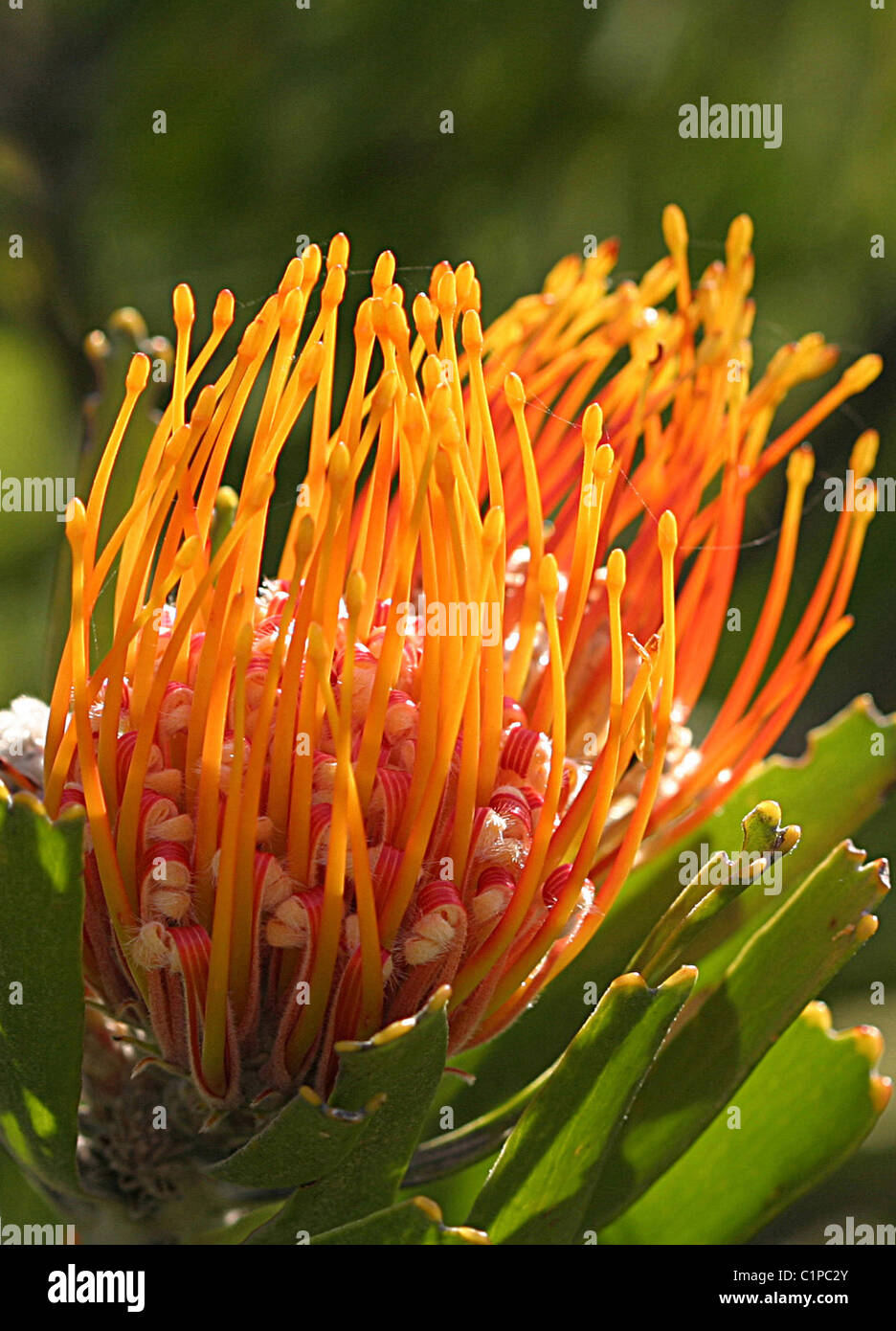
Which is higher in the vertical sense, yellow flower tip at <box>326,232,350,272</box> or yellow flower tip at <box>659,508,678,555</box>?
yellow flower tip at <box>326,232,350,272</box>

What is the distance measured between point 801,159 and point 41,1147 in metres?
1.04

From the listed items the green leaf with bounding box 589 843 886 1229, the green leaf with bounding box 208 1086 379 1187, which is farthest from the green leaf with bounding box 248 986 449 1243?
the green leaf with bounding box 589 843 886 1229

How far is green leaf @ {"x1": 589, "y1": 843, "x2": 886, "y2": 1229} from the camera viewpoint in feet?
1.78

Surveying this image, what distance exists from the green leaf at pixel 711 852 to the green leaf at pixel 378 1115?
0.22m

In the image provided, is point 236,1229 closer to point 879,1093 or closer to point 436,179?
point 879,1093

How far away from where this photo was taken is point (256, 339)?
0.51 metres

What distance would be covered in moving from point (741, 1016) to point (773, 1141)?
9 cm

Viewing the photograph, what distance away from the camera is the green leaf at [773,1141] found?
596mm

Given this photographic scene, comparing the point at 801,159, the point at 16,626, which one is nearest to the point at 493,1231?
the point at 16,626

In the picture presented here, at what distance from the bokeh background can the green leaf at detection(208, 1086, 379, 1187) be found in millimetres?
595

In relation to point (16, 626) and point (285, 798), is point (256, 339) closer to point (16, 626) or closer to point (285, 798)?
point (285, 798)

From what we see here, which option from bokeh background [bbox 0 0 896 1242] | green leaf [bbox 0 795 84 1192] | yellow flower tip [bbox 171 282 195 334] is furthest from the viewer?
bokeh background [bbox 0 0 896 1242]

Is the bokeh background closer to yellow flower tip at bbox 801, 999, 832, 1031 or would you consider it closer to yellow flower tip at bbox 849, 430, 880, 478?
yellow flower tip at bbox 849, 430, 880, 478

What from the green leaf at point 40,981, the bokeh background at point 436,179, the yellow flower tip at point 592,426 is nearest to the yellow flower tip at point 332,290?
the yellow flower tip at point 592,426
